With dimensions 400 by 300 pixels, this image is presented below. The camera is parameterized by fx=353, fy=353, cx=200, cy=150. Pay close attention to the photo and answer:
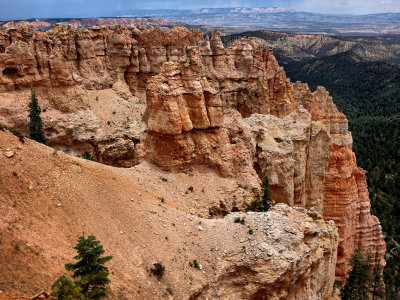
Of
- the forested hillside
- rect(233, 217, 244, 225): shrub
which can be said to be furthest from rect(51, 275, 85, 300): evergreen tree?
the forested hillside

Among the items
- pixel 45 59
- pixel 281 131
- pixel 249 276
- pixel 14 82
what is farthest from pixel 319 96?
pixel 14 82

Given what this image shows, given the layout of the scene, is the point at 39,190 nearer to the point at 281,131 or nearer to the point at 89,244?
the point at 89,244

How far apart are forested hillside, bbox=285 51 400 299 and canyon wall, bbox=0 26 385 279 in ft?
54.1

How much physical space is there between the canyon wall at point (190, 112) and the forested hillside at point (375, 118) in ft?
54.1

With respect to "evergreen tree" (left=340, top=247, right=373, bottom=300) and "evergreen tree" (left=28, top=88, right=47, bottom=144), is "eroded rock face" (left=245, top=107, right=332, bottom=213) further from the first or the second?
"evergreen tree" (left=28, top=88, right=47, bottom=144)

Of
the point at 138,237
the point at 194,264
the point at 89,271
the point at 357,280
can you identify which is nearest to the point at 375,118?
the point at 357,280

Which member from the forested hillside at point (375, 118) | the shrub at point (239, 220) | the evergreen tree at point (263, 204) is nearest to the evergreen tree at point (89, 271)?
the shrub at point (239, 220)

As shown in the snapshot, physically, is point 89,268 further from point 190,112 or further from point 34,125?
point 34,125

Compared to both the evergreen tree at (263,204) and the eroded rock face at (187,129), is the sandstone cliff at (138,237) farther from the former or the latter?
the eroded rock face at (187,129)

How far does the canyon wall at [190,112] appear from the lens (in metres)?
24.2

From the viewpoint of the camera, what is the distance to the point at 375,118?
10481 centimetres

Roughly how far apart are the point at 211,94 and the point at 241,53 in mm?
26218

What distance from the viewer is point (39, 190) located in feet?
51.6

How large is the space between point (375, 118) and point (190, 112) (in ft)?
316
